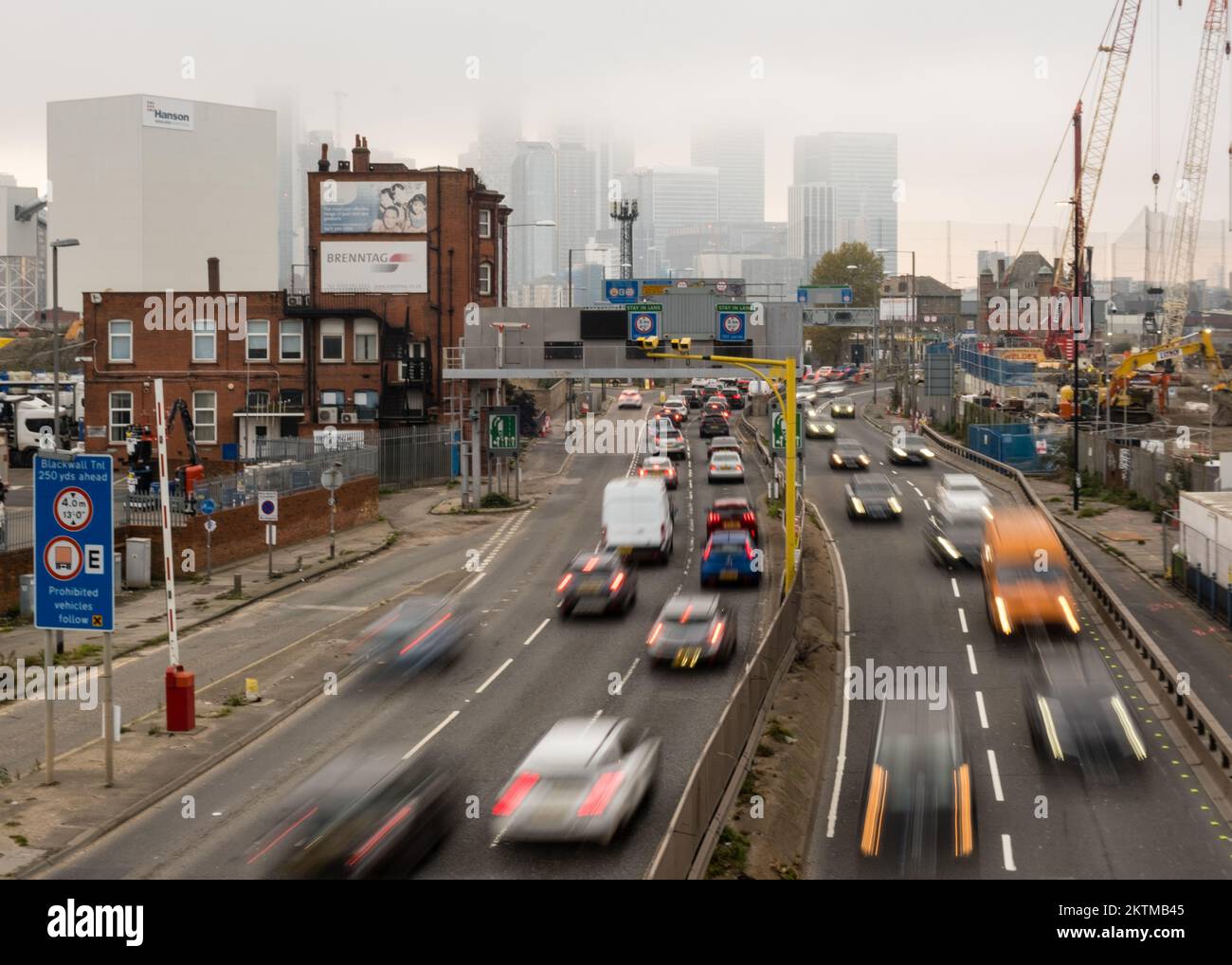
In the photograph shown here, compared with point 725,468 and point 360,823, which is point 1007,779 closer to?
point 360,823

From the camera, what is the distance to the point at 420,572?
42531mm

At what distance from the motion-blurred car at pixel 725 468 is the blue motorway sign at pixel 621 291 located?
979cm

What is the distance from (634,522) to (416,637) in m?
13.8

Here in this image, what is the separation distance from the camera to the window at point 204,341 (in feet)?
223

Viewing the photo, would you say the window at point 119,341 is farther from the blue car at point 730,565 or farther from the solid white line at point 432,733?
the solid white line at point 432,733

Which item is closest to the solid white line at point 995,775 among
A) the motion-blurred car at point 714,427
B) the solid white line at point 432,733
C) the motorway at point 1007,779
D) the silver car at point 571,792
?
the motorway at point 1007,779

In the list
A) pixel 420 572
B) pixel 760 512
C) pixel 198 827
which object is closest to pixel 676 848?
pixel 198 827

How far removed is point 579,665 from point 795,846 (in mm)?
10638

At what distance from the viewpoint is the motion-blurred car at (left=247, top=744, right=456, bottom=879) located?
51.5ft

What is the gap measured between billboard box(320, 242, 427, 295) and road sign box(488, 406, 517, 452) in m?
18.1

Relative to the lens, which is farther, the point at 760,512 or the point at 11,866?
the point at 760,512

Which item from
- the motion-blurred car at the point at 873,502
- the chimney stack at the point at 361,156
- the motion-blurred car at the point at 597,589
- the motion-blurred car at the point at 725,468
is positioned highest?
the chimney stack at the point at 361,156

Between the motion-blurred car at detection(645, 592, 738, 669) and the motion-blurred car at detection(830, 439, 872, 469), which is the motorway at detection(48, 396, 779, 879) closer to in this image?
the motion-blurred car at detection(645, 592, 738, 669)
